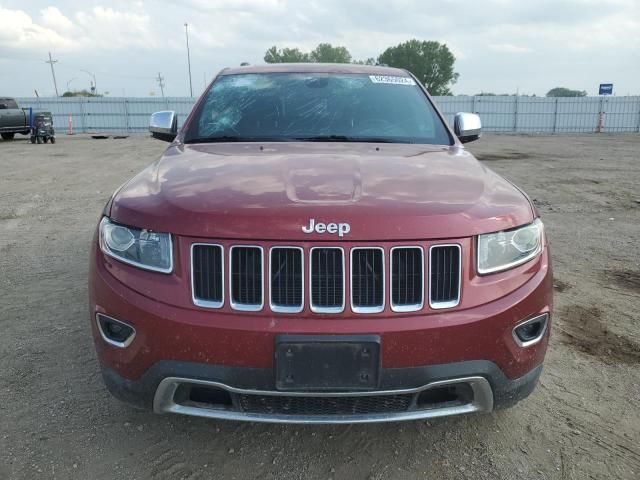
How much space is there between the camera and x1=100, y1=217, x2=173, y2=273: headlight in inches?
79.6

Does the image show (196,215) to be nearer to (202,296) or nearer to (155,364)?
(202,296)

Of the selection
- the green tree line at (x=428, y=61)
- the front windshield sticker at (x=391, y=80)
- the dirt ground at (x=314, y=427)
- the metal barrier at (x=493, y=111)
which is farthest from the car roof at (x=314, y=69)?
the green tree line at (x=428, y=61)

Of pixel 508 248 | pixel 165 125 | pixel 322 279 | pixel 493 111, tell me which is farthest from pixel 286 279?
pixel 493 111

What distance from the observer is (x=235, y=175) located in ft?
7.68

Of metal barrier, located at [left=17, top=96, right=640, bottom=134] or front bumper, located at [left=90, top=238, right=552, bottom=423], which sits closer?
front bumper, located at [left=90, top=238, right=552, bottom=423]

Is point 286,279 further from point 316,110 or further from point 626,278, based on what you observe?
point 626,278

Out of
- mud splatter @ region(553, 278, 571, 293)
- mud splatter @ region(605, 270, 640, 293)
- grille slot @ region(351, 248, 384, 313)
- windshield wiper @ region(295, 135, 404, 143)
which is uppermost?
windshield wiper @ region(295, 135, 404, 143)

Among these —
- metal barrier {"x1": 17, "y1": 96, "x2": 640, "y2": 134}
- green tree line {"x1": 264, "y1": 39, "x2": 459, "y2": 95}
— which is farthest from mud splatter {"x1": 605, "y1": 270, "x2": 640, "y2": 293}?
green tree line {"x1": 264, "y1": 39, "x2": 459, "y2": 95}

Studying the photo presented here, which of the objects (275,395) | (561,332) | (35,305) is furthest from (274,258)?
(35,305)

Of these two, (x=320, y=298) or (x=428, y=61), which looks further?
(x=428, y=61)

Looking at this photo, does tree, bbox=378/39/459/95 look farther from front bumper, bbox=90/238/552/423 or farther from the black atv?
front bumper, bbox=90/238/552/423

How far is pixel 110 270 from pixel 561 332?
2865 millimetres

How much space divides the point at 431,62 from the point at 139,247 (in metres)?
87.5

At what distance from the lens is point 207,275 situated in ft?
6.44
